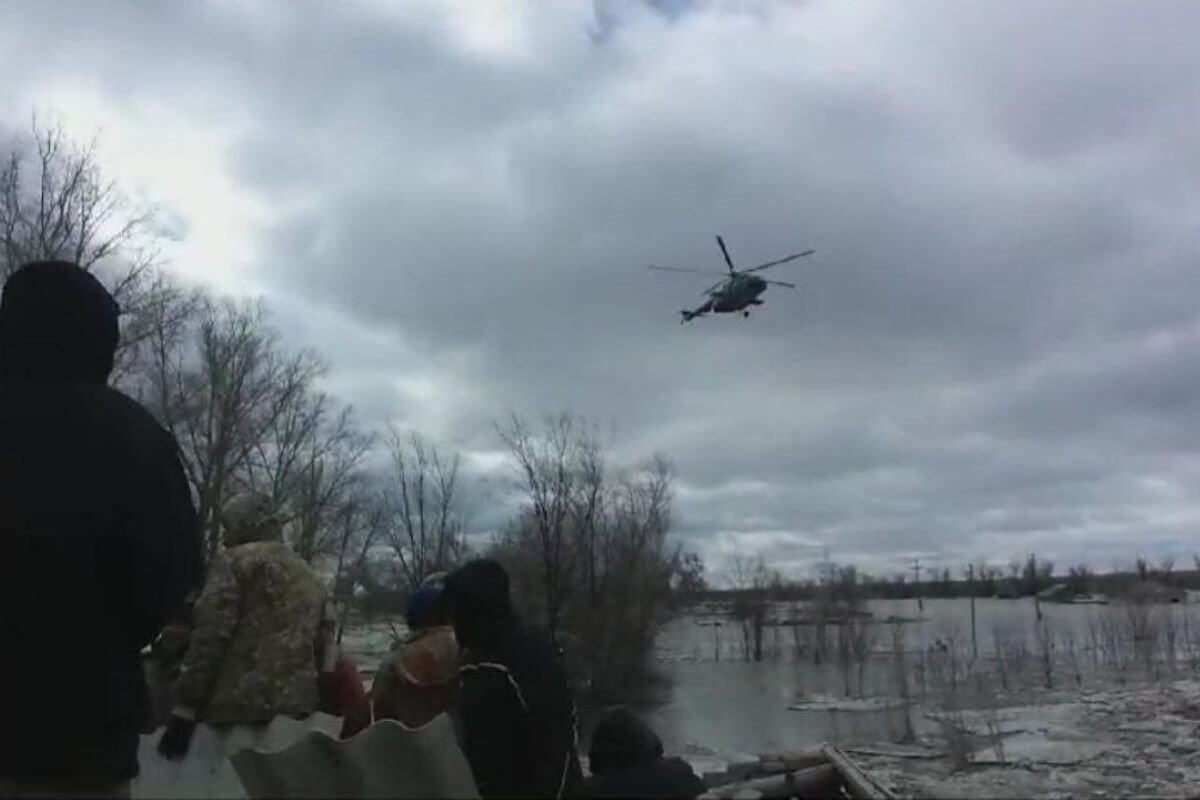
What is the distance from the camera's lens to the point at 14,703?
2754mm

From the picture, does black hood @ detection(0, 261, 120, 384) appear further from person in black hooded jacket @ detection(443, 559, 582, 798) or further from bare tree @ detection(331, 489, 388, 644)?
bare tree @ detection(331, 489, 388, 644)

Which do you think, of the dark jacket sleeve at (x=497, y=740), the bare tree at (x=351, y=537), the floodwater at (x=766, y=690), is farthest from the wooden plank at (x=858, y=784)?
the bare tree at (x=351, y=537)

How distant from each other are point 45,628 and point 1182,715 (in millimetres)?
25414

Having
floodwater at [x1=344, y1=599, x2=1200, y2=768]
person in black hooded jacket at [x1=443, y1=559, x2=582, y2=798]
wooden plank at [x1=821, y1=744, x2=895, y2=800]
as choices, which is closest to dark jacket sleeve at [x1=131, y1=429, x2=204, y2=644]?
person in black hooded jacket at [x1=443, y1=559, x2=582, y2=798]

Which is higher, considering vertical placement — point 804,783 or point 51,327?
point 51,327

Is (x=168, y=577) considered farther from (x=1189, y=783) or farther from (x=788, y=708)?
(x=788, y=708)

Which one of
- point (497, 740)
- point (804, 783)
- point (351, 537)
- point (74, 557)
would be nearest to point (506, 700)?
point (497, 740)

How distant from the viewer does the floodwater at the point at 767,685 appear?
2836 cm

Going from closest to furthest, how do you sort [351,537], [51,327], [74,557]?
[74,557] < [51,327] < [351,537]

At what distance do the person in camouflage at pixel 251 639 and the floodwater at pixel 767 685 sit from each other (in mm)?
9258

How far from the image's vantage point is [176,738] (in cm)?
410

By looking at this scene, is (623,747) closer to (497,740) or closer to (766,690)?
(497,740)

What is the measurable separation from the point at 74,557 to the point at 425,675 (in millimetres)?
1829

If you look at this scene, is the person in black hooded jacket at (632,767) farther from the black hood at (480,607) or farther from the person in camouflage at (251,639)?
the person in camouflage at (251,639)
